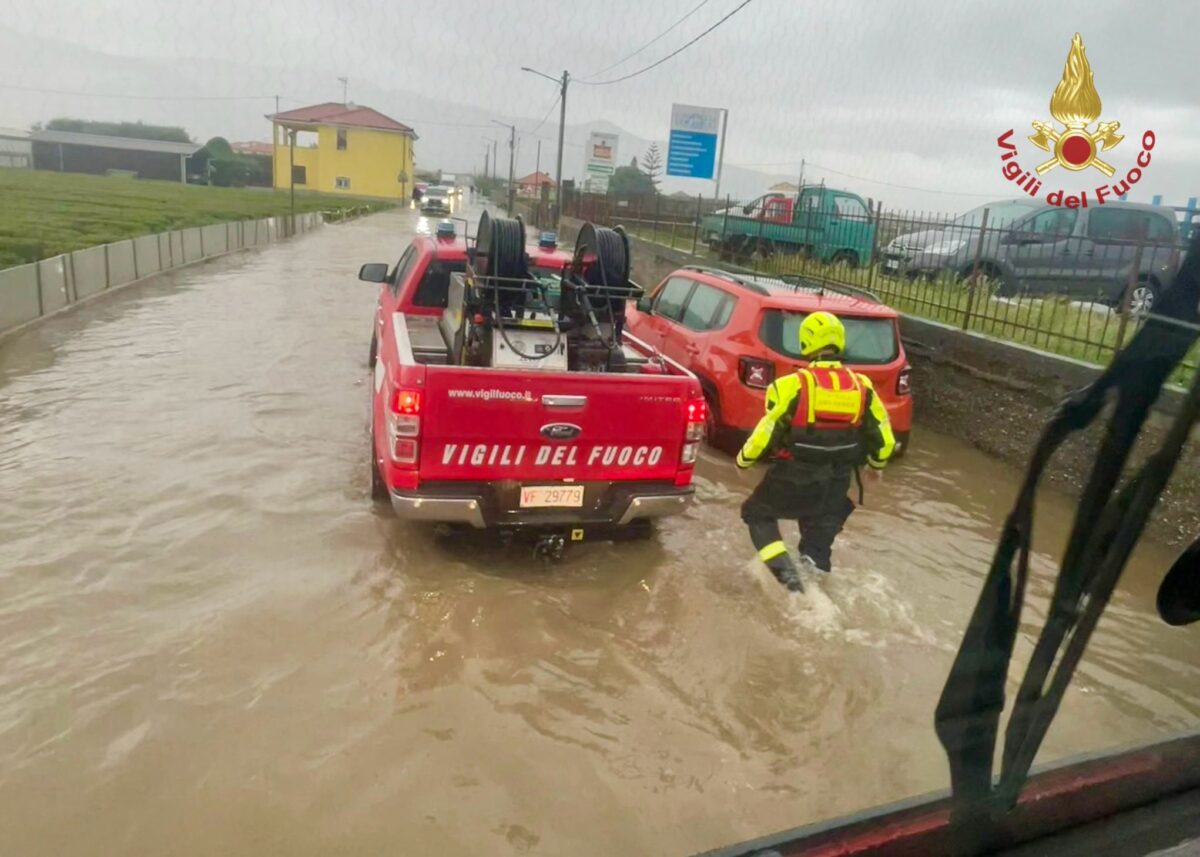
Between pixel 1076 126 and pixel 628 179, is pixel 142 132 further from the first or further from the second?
pixel 1076 126

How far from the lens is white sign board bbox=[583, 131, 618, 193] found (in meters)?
37.1

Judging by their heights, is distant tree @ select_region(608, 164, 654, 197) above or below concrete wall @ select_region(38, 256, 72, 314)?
above

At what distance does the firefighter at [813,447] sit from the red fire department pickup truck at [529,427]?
514 millimetres

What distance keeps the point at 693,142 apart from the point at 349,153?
2793 centimetres

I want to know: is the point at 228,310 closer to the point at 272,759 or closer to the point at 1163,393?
the point at 272,759

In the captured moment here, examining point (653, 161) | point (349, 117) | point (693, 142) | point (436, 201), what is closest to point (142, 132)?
point (349, 117)

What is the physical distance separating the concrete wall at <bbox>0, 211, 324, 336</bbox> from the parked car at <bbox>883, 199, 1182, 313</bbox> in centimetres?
1085

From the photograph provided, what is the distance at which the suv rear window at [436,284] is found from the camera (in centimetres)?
708

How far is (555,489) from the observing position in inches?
201

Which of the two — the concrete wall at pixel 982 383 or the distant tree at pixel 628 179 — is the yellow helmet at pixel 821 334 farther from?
the distant tree at pixel 628 179

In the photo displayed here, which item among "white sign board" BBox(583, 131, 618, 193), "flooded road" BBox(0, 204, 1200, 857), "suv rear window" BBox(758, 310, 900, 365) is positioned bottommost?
"flooded road" BBox(0, 204, 1200, 857)

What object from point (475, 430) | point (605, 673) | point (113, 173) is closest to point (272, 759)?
point (605, 673)

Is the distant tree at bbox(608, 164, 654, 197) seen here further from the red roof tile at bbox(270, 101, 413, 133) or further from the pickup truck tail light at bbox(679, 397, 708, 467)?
the pickup truck tail light at bbox(679, 397, 708, 467)

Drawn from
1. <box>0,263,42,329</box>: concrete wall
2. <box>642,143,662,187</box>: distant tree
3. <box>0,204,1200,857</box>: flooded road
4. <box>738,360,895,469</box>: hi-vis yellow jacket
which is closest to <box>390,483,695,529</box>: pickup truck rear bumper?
<box>0,204,1200,857</box>: flooded road
